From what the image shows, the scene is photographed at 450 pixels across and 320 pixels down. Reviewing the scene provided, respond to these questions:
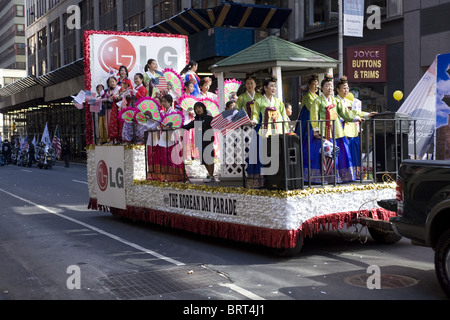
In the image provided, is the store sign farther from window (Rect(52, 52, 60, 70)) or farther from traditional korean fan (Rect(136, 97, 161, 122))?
window (Rect(52, 52, 60, 70))

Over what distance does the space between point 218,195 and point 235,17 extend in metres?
19.4

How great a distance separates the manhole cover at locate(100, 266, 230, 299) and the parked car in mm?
2126

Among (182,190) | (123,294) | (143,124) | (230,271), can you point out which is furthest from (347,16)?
(123,294)

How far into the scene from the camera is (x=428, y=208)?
19.7 ft

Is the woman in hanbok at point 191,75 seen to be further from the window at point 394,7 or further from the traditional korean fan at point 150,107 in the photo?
the window at point 394,7

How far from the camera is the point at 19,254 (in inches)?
355

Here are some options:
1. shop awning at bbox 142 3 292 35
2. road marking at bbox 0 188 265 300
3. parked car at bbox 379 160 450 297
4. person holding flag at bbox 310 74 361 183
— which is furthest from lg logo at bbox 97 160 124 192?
shop awning at bbox 142 3 292 35

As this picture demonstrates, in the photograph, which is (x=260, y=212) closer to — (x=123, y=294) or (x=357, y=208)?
(x=357, y=208)

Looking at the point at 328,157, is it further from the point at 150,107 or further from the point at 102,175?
the point at 102,175

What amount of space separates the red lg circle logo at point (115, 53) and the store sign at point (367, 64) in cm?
1096

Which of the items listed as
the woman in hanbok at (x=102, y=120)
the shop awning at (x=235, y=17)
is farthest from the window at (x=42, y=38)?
the woman in hanbok at (x=102, y=120)

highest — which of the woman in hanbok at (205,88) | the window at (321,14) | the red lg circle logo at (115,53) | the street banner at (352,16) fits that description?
the window at (321,14)

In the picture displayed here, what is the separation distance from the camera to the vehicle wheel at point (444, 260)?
5805mm

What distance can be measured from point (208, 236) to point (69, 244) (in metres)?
2.27
